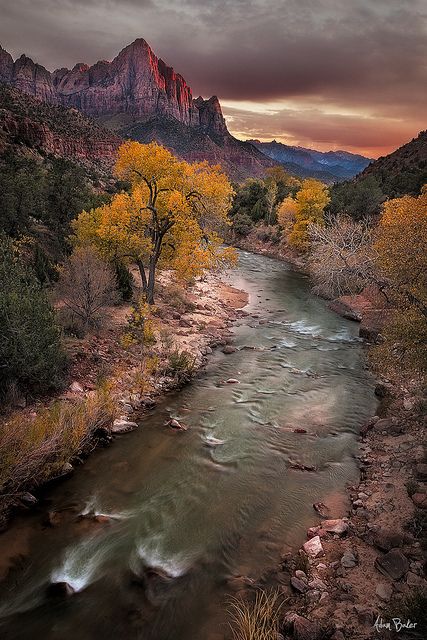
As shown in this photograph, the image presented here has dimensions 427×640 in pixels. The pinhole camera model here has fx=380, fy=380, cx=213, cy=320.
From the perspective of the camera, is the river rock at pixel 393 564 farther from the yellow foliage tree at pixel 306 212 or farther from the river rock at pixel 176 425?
the yellow foliage tree at pixel 306 212

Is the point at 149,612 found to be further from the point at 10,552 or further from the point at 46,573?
the point at 10,552

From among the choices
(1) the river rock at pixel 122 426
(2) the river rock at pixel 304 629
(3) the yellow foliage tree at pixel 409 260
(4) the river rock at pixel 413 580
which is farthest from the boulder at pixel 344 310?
(2) the river rock at pixel 304 629

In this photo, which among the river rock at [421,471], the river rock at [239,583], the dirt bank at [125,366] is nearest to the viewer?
the river rock at [239,583]

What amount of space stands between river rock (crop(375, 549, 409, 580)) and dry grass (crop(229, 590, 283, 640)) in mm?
2139

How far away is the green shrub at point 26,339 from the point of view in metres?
11.2

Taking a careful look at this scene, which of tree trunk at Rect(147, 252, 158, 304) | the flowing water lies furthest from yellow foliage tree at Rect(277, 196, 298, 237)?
the flowing water

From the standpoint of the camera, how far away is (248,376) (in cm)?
1759

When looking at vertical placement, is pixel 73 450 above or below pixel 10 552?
above

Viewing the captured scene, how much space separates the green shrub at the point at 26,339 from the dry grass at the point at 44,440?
4.18 feet

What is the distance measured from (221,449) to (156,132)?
7602 inches

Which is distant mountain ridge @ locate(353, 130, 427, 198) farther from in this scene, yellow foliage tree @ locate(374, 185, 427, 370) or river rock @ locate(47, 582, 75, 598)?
river rock @ locate(47, 582, 75, 598)

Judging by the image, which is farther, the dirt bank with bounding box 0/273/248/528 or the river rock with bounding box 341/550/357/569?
the dirt bank with bounding box 0/273/248/528

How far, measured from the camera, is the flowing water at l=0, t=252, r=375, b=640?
698cm

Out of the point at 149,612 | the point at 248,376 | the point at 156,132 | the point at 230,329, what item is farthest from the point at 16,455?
the point at 156,132
